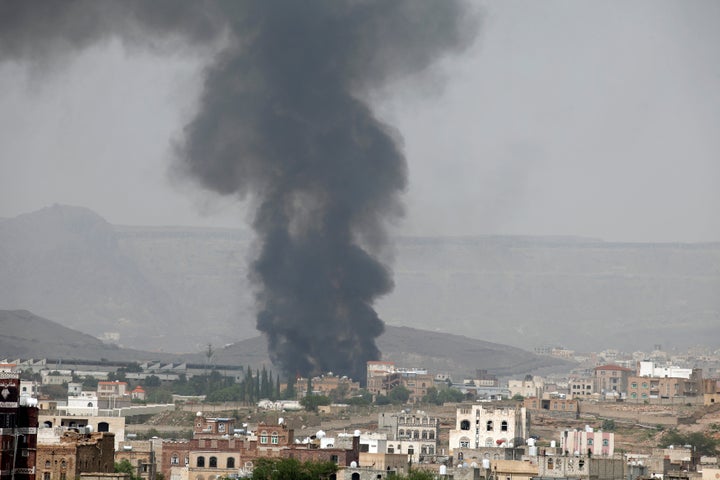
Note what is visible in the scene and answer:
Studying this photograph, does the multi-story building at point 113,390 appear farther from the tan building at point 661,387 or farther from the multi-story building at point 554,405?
the tan building at point 661,387

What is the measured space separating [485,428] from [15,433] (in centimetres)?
5299

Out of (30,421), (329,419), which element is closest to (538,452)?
(30,421)

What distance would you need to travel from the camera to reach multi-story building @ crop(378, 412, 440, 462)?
99875 mm

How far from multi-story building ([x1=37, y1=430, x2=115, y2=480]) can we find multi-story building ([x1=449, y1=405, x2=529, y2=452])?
94.7 feet

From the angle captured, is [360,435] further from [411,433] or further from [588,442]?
[588,442]

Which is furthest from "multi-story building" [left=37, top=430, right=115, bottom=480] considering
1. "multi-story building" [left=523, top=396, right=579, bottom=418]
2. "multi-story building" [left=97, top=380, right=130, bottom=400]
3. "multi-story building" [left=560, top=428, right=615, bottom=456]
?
"multi-story building" [left=97, top=380, right=130, bottom=400]

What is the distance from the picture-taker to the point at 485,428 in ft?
339

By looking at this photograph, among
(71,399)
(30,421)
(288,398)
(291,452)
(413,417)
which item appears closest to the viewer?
(30,421)

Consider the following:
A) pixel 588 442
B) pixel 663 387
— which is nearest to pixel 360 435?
pixel 588 442

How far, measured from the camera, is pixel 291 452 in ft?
296

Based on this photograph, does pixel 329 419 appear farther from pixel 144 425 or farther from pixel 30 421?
pixel 30 421

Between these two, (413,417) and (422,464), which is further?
(413,417)

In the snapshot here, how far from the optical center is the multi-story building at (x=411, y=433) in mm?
99875

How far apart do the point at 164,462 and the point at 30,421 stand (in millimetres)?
43211
